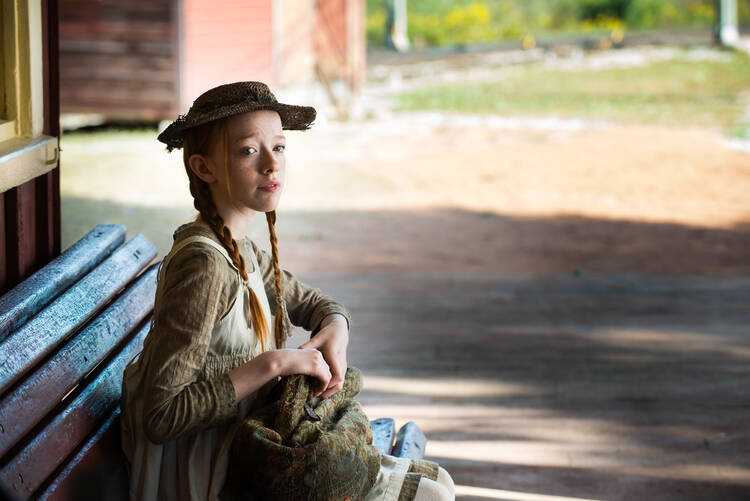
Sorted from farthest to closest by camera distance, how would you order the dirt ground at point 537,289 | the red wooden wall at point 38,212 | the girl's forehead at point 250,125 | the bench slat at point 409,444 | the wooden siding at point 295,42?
the wooden siding at point 295,42 → the dirt ground at point 537,289 → the bench slat at point 409,444 → the red wooden wall at point 38,212 → the girl's forehead at point 250,125

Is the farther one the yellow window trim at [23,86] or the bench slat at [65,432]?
the yellow window trim at [23,86]

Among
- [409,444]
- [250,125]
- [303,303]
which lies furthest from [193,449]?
[409,444]

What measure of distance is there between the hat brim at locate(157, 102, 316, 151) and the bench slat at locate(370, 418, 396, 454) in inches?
39.1

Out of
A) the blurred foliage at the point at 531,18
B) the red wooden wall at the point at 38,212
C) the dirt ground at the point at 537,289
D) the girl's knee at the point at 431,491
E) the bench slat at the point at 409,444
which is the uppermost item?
the blurred foliage at the point at 531,18

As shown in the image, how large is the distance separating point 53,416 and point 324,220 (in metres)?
7.40

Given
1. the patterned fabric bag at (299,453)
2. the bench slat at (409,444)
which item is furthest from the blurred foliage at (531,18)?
the patterned fabric bag at (299,453)

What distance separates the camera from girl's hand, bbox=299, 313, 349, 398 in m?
2.33

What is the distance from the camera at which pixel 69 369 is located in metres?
2.31

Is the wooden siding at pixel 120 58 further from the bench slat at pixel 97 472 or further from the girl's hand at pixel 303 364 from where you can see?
the girl's hand at pixel 303 364

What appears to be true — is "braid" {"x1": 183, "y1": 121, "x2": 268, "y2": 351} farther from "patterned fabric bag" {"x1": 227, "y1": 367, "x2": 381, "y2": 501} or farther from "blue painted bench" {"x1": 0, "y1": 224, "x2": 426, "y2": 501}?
"blue painted bench" {"x1": 0, "y1": 224, "x2": 426, "y2": 501}

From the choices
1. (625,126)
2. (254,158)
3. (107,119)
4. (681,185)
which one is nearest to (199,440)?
(254,158)

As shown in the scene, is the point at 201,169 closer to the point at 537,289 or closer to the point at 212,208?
the point at 212,208

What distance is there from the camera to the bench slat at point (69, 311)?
213cm

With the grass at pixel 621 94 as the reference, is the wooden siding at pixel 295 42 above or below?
above
